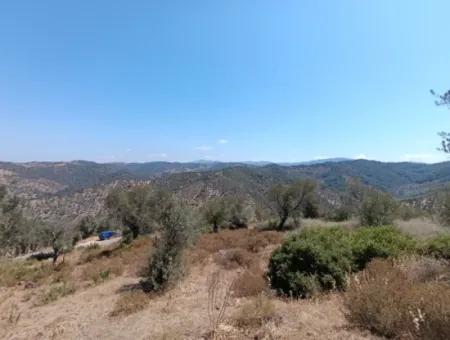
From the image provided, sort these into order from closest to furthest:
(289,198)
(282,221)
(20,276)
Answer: (20,276) → (289,198) → (282,221)

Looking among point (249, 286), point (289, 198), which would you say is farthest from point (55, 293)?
point (289, 198)

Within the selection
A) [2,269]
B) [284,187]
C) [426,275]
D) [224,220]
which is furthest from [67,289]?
[284,187]

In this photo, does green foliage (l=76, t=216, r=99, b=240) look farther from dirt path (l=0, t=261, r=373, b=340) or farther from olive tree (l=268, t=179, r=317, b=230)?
dirt path (l=0, t=261, r=373, b=340)

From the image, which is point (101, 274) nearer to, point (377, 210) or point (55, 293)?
point (55, 293)

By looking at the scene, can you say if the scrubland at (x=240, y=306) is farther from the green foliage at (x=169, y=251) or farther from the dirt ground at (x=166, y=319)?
the green foliage at (x=169, y=251)

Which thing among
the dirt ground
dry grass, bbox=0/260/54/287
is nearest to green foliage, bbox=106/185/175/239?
dry grass, bbox=0/260/54/287

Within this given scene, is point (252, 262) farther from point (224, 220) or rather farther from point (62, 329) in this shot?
point (224, 220)

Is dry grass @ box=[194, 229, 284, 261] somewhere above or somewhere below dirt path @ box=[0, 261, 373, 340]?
below
